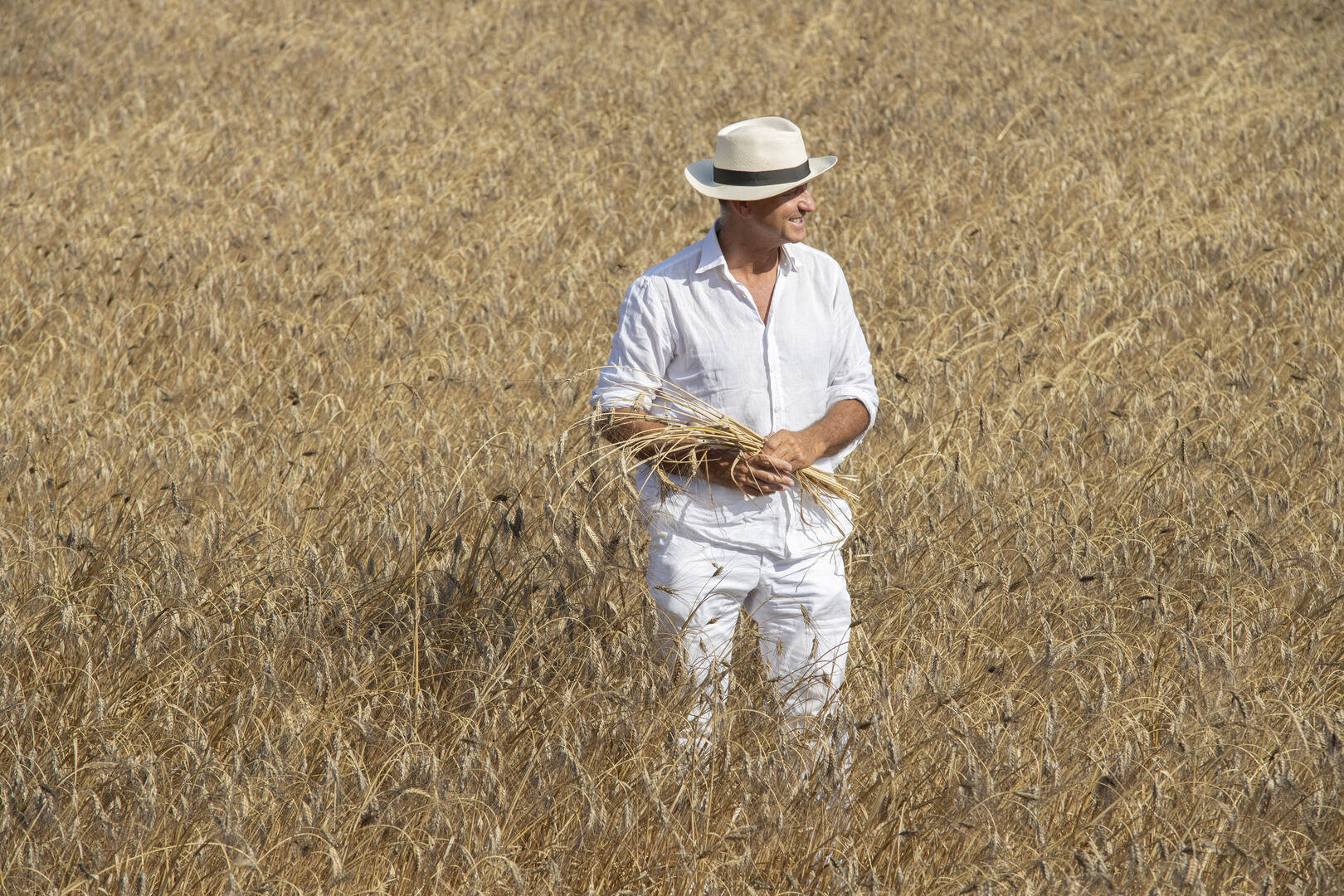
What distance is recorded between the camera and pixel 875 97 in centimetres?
1141

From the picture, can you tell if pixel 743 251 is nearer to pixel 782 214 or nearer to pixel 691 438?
pixel 782 214

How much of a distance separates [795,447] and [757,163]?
0.69m

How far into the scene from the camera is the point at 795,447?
120 inches

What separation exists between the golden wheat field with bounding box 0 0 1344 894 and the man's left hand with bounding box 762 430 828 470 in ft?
1.56

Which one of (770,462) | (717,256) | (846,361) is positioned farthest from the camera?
(846,361)

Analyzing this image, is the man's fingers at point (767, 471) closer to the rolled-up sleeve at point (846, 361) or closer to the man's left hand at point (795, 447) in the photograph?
the man's left hand at point (795, 447)

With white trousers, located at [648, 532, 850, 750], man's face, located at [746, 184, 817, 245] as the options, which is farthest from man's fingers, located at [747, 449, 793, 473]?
man's face, located at [746, 184, 817, 245]

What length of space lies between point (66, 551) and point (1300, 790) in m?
3.45

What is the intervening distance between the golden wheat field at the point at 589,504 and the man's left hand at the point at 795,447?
0.48 m

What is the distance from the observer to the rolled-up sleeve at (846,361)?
10.6 feet

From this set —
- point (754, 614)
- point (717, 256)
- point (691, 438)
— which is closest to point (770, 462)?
point (691, 438)

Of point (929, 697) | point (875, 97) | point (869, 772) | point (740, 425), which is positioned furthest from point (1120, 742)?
point (875, 97)

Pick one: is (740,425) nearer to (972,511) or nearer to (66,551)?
(972,511)

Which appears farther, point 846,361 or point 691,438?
point 846,361
